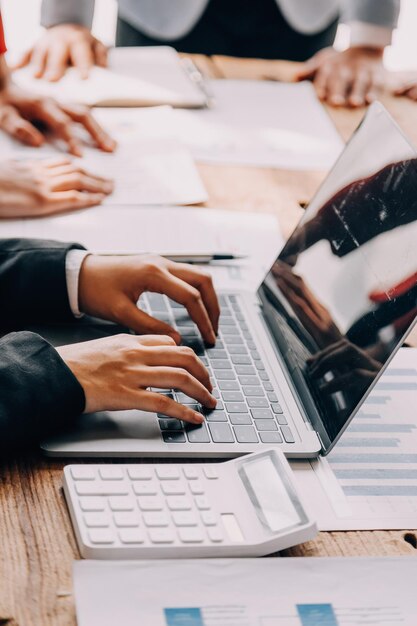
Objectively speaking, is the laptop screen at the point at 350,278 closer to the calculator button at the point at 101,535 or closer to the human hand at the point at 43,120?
the calculator button at the point at 101,535

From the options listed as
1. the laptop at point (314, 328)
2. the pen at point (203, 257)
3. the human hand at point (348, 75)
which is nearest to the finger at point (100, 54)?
the human hand at point (348, 75)

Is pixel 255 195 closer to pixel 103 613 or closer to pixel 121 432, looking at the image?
pixel 121 432

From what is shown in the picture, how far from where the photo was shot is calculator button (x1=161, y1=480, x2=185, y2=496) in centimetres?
73

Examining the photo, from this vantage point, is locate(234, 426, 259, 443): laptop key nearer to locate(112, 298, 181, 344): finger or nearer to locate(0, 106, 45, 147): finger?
locate(112, 298, 181, 344): finger

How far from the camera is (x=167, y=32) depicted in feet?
6.25

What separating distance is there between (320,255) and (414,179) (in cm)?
16

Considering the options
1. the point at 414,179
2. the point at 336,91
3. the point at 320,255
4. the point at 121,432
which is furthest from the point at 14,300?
the point at 336,91

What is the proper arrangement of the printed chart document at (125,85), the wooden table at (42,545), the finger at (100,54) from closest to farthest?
the wooden table at (42,545), the printed chart document at (125,85), the finger at (100,54)

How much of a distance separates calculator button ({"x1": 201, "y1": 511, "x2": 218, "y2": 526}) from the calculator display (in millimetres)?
40

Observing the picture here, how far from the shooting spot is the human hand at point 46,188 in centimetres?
122

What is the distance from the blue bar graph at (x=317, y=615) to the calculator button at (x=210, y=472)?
140 millimetres

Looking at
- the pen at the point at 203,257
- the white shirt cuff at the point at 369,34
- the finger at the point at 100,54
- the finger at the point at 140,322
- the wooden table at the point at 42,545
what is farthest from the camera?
the white shirt cuff at the point at 369,34

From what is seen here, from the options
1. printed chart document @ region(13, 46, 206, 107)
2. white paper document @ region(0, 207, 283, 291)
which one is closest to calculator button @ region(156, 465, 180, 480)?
white paper document @ region(0, 207, 283, 291)

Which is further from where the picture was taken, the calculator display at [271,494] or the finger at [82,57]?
the finger at [82,57]
